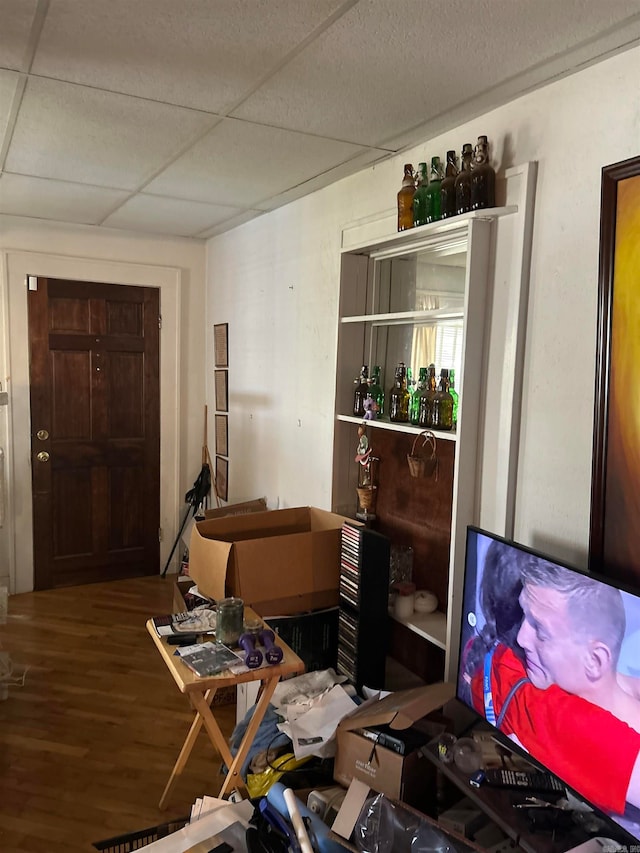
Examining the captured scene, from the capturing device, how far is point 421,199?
2250 mm

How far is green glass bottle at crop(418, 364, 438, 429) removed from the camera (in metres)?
2.32

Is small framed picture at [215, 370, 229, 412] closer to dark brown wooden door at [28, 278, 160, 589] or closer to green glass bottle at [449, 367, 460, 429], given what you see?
dark brown wooden door at [28, 278, 160, 589]

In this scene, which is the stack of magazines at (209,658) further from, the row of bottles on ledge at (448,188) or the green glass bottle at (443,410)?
the row of bottles on ledge at (448,188)

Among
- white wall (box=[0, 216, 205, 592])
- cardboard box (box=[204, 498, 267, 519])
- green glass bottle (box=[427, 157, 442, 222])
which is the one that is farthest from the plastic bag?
white wall (box=[0, 216, 205, 592])

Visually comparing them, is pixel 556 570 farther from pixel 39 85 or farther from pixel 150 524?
pixel 150 524

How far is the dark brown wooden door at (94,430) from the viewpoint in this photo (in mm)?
4285

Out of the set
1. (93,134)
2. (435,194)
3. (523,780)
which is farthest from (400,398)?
(93,134)

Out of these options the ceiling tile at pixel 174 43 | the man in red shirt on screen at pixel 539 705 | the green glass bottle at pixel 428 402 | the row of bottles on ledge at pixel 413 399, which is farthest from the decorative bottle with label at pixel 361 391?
the ceiling tile at pixel 174 43

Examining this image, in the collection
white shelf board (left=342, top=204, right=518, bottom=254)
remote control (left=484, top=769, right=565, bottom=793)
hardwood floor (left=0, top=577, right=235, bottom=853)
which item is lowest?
hardwood floor (left=0, top=577, right=235, bottom=853)

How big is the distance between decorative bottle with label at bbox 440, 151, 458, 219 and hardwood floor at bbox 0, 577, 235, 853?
7.37 feet

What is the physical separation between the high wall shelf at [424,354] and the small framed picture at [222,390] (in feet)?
5.29

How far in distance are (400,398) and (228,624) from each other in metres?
1.06

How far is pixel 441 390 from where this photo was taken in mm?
2326

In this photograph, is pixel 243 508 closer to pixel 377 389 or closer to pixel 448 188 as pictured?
pixel 377 389
